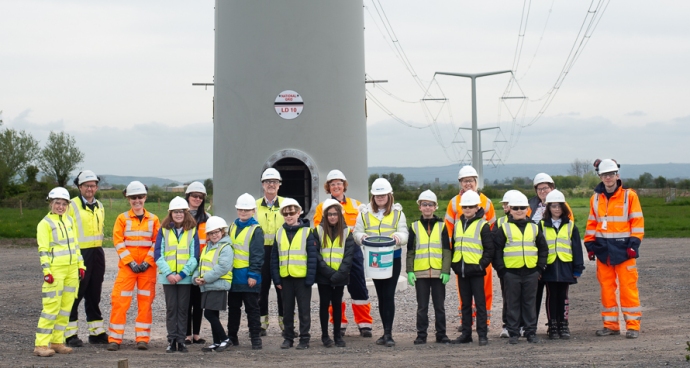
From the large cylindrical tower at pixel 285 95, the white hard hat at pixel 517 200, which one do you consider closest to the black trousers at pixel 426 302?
the white hard hat at pixel 517 200

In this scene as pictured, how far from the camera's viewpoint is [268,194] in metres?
9.76

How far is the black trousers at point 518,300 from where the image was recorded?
9.13 m

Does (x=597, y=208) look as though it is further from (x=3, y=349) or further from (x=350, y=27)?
(x=3, y=349)

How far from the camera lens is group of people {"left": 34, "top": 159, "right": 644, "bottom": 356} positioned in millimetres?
8859

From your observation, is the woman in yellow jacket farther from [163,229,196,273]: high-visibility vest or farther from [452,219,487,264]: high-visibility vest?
[452,219,487,264]: high-visibility vest

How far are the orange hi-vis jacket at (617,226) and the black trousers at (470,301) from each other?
1.48 metres

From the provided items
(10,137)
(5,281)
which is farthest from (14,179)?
(5,281)

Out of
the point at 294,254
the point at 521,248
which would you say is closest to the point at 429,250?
the point at 521,248

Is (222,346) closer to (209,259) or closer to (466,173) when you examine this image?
(209,259)

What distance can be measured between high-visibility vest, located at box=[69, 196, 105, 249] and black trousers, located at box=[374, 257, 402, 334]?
3255mm

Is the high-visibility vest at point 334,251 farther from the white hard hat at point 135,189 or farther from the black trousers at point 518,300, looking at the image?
Answer: the white hard hat at point 135,189

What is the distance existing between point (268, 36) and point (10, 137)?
5232 centimetres

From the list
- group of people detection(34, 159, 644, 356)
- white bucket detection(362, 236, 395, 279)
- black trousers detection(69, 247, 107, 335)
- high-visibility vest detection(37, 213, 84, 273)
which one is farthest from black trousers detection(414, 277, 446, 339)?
high-visibility vest detection(37, 213, 84, 273)

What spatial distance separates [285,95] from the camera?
40.6ft
